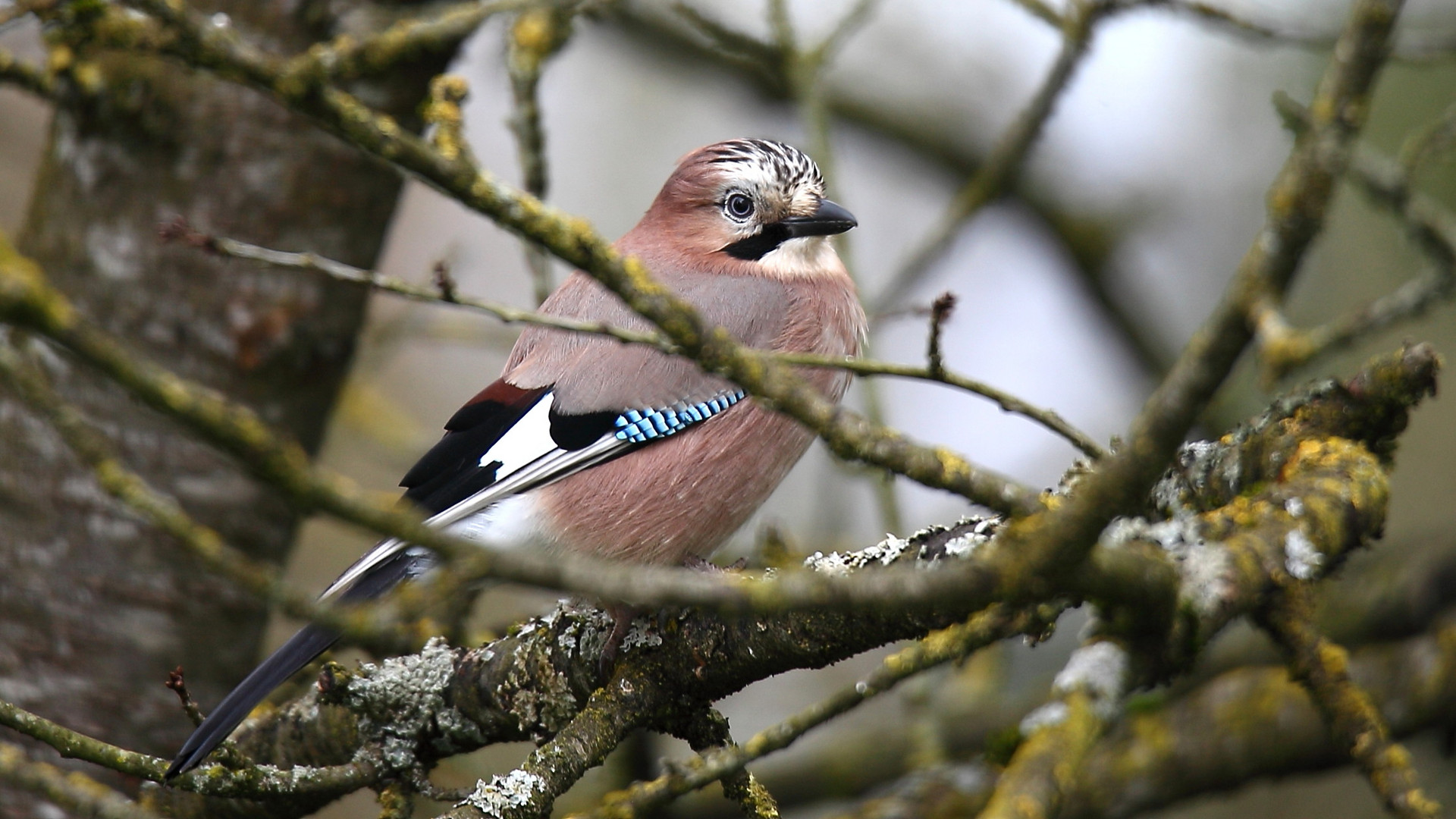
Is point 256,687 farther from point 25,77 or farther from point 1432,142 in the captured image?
point 1432,142

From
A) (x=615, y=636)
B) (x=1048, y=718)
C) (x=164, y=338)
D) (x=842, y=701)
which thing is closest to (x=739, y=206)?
(x=164, y=338)

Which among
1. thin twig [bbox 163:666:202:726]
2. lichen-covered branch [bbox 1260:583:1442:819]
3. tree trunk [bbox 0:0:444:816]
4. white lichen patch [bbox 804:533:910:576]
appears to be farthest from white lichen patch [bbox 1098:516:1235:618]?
tree trunk [bbox 0:0:444:816]

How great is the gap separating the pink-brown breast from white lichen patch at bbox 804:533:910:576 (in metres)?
0.95

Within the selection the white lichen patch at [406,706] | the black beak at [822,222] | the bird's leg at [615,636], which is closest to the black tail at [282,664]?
the white lichen patch at [406,706]

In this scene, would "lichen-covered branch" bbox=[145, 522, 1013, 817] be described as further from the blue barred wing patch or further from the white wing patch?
the blue barred wing patch

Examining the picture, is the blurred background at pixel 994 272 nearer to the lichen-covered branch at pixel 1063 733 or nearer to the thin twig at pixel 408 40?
the thin twig at pixel 408 40

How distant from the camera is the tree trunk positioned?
3.89 m

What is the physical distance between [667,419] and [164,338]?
1.75 metres

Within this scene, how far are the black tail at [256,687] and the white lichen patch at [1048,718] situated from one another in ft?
5.10

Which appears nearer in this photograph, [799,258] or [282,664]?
[282,664]

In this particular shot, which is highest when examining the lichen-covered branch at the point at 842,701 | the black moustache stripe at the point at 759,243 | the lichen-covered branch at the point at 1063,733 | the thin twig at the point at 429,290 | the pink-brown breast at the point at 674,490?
the black moustache stripe at the point at 759,243

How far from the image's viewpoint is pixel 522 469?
3.63 metres

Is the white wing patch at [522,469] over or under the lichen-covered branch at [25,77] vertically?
under

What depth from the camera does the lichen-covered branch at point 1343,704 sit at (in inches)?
63.7
